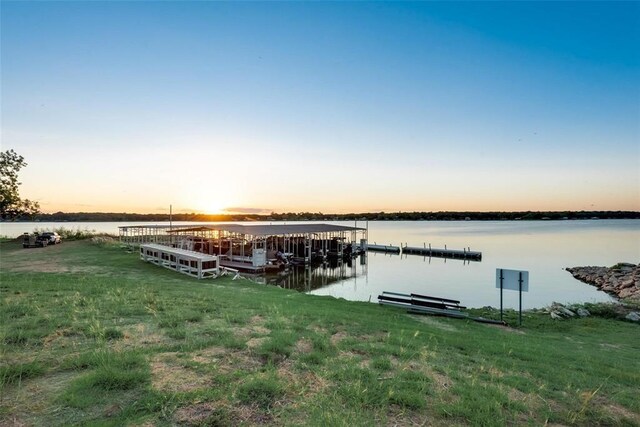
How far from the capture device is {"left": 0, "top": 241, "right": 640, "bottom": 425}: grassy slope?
3.34m

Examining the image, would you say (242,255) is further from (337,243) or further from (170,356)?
(170,356)

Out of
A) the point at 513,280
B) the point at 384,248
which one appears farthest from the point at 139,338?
the point at 384,248

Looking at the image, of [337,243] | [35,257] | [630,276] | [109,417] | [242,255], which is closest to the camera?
[109,417]

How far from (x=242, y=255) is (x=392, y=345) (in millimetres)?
23860

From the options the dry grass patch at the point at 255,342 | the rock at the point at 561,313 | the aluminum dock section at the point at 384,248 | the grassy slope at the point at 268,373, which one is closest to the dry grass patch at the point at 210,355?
the grassy slope at the point at 268,373

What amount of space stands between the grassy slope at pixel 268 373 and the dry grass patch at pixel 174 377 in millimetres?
13

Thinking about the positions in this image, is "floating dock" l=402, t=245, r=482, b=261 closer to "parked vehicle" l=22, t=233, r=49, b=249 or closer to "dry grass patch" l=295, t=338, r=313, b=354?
"dry grass patch" l=295, t=338, r=313, b=354

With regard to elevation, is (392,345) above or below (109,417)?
below

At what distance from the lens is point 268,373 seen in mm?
4176

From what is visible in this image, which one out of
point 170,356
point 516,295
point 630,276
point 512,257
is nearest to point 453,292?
point 516,295

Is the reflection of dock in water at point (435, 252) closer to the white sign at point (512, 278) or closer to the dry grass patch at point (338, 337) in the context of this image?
the white sign at point (512, 278)

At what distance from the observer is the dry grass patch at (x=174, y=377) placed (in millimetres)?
3697

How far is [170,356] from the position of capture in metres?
4.56

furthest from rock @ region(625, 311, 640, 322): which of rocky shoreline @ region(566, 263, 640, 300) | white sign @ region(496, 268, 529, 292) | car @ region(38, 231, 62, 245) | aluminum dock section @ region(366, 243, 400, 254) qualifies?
car @ region(38, 231, 62, 245)
